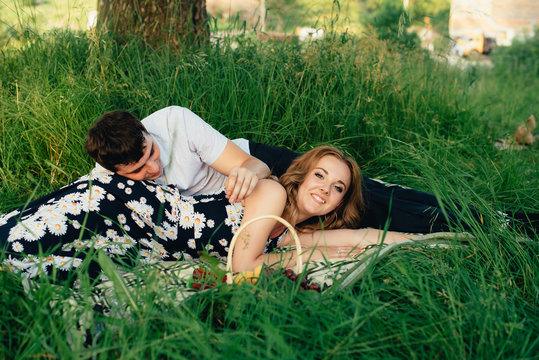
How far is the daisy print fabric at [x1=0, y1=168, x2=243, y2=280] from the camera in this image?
203 centimetres

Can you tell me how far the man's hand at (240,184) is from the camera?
2158 millimetres

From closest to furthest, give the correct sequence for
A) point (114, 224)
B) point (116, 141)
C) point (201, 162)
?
point (116, 141) → point (114, 224) → point (201, 162)

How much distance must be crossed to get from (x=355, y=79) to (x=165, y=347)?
280cm

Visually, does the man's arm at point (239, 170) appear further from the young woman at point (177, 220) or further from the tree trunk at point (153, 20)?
the tree trunk at point (153, 20)

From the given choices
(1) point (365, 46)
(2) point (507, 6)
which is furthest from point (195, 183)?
(2) point (507, 6)

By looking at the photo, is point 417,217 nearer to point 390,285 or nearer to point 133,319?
point 390,285

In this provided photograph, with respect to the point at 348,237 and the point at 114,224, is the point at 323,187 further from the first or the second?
the point at 114,224

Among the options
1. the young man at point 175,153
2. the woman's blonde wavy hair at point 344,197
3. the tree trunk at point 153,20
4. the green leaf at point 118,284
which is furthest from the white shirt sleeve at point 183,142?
the tree trunk at point 153,20

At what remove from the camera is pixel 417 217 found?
2652 mm

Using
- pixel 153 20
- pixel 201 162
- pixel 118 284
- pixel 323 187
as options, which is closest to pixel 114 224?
pixel 201 162

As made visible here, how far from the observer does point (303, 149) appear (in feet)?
11.5

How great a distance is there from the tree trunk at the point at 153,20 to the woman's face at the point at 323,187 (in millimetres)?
1706

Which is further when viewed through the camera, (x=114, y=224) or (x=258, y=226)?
(x=114, y=224)

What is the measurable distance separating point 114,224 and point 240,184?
68cm
